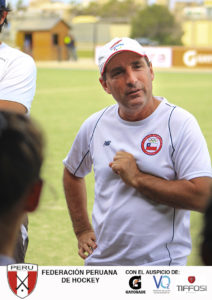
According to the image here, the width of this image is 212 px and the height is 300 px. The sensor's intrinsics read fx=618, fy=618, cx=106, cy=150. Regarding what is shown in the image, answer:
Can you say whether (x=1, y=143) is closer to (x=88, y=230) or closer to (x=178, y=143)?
(x=178, y=143)

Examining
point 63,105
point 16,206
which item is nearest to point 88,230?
point 16,206

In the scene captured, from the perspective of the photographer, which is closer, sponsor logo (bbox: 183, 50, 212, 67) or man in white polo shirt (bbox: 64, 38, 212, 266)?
man in white polo shirt (bbox: 64, 38, 212, 266)

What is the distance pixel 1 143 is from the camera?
1.58 m

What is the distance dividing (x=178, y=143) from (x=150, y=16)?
267 ft

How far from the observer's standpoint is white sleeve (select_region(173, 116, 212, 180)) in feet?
9.75

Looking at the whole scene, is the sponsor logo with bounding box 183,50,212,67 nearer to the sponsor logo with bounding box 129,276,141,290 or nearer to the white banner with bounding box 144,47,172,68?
the white banner with bounding box 144,47,172,68

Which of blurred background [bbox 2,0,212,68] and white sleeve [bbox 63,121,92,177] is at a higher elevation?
white sleeve [bbox 63,121,92,177]

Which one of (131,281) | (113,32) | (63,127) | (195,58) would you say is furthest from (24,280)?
(113,32)

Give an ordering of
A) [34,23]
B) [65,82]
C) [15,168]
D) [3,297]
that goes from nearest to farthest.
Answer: [15,168] < [3,297] < [65,82] < [34,23]

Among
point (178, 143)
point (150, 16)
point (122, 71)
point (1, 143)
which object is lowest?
point (150, 16)

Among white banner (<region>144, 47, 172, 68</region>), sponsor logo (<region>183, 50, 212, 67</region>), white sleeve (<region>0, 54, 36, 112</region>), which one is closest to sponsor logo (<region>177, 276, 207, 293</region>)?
white sleeve (<region>0, 54, 36, 112</region>)

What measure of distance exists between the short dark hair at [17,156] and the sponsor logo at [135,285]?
1.37m

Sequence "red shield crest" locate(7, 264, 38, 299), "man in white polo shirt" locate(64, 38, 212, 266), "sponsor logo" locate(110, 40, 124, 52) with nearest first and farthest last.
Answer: "red shield crest" locate(7, 264, 38, 299) → "man in white polo shirt" locate(64, 38, 212, 266) → "sponsor logo" locate(110, 40, 124, 52)

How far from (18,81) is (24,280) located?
121 cm
